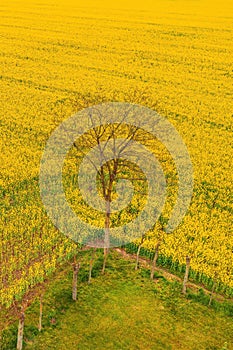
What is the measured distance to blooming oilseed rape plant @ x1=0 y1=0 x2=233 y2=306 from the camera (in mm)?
17344

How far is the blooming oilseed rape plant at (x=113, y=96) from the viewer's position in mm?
17344

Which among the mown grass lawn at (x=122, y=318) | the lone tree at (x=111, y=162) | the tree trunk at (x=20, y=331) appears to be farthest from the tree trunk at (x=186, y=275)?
the tree trunk at (x=20, y=331)

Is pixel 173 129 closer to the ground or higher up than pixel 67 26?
closer to the ground

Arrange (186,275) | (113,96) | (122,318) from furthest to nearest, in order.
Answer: (113,96) → (186,275) → (122,318)

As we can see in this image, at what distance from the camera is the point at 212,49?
43.3 m

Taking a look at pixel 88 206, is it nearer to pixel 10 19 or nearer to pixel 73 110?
pixel 73 110

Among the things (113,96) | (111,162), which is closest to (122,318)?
(111,162)

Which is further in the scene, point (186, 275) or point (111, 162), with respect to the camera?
point (111, 162)

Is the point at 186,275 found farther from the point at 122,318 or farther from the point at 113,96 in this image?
the point at 113,96

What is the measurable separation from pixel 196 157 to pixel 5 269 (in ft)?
44.9

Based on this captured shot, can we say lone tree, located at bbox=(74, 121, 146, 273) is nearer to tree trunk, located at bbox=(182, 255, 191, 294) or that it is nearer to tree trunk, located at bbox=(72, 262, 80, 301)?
tree trunk, located at bbox=(72, 262, 80, 301)

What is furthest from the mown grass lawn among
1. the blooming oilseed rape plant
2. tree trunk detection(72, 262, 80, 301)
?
the blooming oilseed rape plant

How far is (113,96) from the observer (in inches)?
1227

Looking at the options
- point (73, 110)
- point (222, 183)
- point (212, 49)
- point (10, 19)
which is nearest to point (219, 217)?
point (222, 183)
